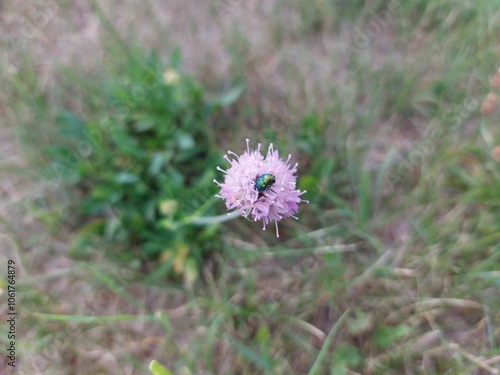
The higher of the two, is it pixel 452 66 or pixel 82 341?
pixel 452 66

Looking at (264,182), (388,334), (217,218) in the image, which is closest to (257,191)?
(264,182)

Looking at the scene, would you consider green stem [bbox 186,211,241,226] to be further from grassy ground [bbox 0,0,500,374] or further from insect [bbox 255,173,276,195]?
grassy ground [bbox 0,0,500,374]

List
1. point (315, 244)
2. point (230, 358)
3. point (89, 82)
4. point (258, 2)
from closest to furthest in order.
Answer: point (230, 358)
point (315, 244)
point (89, 82)
point (258, 2)

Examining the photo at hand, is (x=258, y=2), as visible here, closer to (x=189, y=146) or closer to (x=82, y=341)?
(x=189, y=146)

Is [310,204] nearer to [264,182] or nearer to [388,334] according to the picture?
[388,334]

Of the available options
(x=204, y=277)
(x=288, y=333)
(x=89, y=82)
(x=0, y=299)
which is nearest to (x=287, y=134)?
(x=204, y=277)

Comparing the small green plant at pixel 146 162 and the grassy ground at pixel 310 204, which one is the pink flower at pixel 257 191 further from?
the small green plant at pixel 146 162

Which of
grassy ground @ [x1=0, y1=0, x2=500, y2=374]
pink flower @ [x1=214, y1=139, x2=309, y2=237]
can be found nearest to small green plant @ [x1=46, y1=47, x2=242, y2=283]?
grassy ground @ [x1=0, y1=0, x2=500, y2=374]
